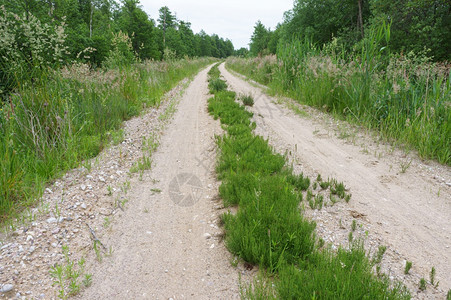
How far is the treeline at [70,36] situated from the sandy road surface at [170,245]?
9.28 ft

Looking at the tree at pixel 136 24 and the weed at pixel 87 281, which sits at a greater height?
the tree at pixel 136 24

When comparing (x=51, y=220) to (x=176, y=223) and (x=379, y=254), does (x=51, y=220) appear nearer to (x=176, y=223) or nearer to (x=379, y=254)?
(x=176, y=223)

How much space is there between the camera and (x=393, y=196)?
3467mm

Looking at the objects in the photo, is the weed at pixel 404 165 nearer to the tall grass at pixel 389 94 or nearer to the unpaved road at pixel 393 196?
the unpaved road at pixel 393 196

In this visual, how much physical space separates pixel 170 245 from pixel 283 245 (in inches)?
47.9

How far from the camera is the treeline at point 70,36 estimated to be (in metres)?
4.17

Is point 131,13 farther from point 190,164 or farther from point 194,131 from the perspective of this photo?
point 190,164

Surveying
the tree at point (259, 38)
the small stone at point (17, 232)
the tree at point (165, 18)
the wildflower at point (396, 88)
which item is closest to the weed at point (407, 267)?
the small stone at point (17, 232)

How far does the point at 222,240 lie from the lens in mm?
2723

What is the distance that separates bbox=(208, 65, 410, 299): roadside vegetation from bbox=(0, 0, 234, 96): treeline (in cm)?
382

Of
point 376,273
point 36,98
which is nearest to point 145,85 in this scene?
point 36,98

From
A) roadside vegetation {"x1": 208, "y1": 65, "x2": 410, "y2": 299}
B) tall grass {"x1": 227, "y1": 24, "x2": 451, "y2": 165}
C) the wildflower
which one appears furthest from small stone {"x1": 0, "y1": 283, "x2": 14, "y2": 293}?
the wildflower

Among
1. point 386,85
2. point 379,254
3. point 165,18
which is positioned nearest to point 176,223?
point 379,254

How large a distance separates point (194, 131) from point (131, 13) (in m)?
20.2
